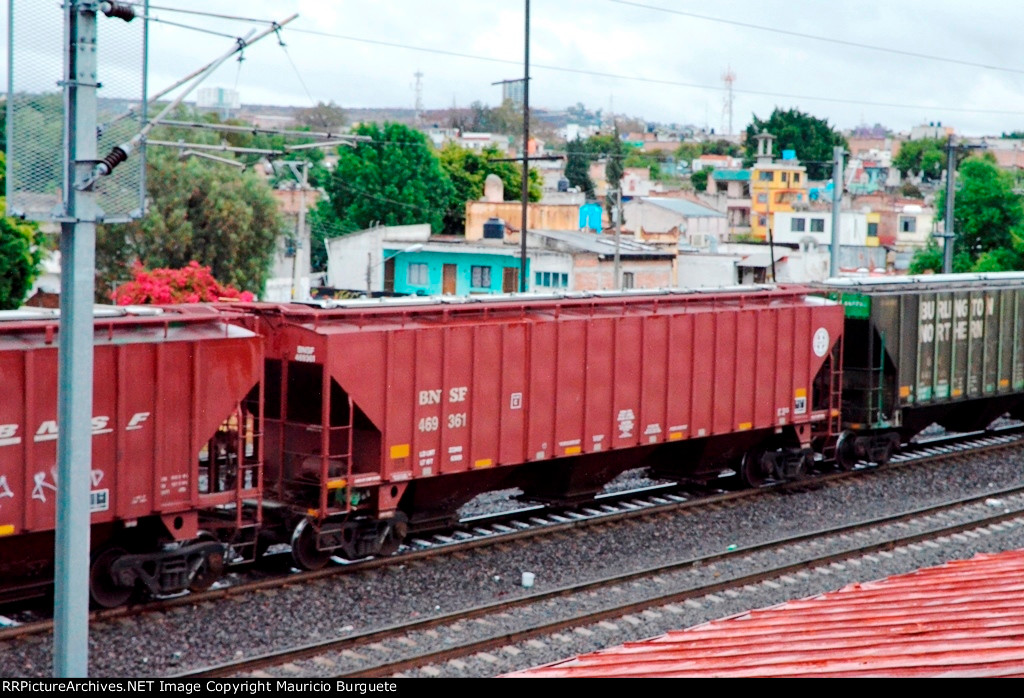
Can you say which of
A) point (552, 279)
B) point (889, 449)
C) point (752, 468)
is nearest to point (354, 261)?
point (552, 279)

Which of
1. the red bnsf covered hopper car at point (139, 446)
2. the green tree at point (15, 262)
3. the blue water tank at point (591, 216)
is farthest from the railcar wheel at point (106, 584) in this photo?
the blue water tank at point (591, 216)

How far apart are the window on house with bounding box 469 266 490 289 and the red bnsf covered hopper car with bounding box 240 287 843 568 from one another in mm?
26890

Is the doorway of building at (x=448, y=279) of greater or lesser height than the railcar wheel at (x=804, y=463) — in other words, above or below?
above

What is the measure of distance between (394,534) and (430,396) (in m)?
1.89

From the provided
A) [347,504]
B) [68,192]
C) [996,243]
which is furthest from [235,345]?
[996,243]

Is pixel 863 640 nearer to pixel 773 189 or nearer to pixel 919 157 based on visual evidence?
pixel 773 189

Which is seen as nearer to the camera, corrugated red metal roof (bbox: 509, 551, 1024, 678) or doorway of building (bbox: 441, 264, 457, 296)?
corrugated red metal roof (bbox: 509, 551, 1024, 678)

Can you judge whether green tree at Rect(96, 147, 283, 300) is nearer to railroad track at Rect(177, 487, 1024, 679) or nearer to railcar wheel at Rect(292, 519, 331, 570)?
railcar wheel at Rect(292, 519, 331, 570)

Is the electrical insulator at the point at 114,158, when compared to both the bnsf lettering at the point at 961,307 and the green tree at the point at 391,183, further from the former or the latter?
the green tree at the point at 391,183

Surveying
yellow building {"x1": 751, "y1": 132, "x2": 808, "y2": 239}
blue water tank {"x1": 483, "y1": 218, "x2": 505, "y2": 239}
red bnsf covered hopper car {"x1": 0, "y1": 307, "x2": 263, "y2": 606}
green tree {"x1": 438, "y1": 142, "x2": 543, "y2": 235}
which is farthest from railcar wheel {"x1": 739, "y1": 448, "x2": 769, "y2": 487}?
yellow building {"x1": 751, "y1": 132, "x2": 808, "y2": 239}

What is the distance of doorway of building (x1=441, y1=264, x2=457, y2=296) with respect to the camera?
49781mm

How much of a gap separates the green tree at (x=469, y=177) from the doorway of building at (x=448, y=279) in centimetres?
2478

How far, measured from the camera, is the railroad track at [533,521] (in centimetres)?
1412

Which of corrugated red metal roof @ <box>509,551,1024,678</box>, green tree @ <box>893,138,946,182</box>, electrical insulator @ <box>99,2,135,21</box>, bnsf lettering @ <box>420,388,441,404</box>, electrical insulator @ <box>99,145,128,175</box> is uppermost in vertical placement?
green tree @ <box>893,138,946,182</box>
